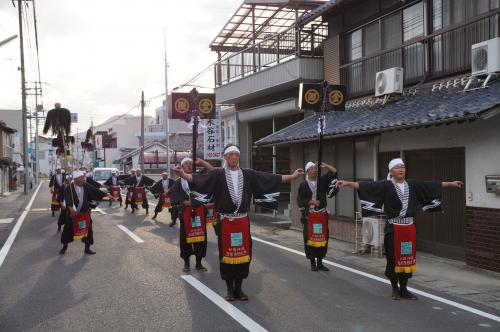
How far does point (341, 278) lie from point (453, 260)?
278 cm

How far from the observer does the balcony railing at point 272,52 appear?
1577 centimetres

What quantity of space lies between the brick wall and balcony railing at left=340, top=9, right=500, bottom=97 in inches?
122

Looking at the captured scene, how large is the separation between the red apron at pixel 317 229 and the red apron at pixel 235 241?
226 centimetres

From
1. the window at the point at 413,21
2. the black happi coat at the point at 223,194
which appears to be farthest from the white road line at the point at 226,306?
the window at the point at 413,21

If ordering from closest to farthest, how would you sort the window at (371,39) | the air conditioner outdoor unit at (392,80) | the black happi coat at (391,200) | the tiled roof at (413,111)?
the black happi coat at (391,200) → the tiled roof at (413,111) → the air conditioner outdoor unit at (392,80) → the window at (371,39)

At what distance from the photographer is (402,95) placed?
11.4 m

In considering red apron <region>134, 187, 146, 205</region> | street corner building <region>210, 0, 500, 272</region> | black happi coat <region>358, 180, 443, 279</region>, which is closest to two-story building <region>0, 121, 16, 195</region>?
red apron <region>134, 187, 146, 205</region>

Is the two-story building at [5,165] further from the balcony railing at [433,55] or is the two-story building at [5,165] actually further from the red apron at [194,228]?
the red apron at [194,228]

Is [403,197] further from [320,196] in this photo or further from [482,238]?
[482,238]

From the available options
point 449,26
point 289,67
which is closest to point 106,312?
point 449,26

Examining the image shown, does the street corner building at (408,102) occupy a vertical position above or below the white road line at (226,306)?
above

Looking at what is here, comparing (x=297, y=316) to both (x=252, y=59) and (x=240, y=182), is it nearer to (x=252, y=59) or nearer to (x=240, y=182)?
(x=240, y=182)

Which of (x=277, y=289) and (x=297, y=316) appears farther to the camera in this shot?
(x=277, y=289)

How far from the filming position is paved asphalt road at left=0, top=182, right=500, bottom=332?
5.48m
